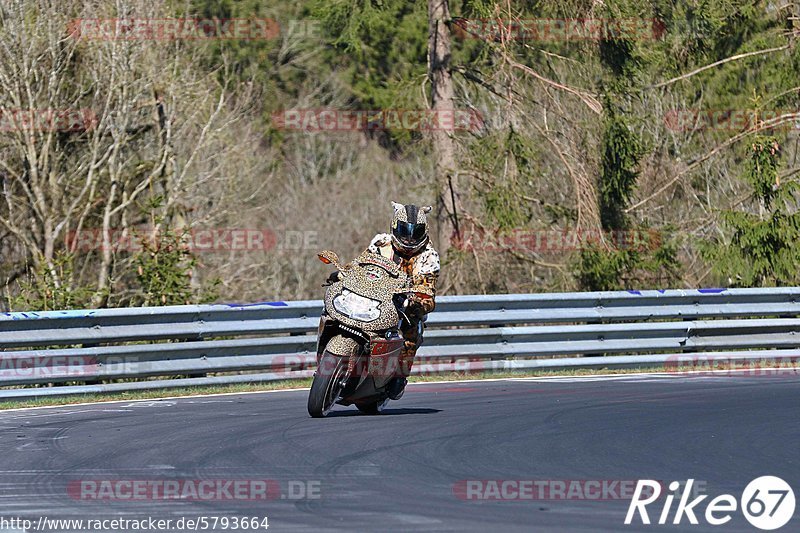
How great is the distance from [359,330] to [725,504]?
13.1 ft

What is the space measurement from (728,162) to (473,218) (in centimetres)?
1107

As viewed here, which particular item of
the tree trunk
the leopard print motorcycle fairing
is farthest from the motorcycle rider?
the tree trunk

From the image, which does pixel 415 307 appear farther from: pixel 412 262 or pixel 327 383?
pixel 327 383

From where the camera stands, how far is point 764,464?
25.6 feet

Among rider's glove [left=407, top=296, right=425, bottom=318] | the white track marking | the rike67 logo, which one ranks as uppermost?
the rike67 logo

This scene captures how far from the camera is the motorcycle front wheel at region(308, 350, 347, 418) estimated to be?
9938mm

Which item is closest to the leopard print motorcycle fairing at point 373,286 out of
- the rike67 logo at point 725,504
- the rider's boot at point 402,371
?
the rider's boot at point 402,371

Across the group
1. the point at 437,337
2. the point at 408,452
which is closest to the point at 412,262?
the point at 408,452

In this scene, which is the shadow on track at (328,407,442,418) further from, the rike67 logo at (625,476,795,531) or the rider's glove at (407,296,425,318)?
the rike67 logo at (625,476,795,531)

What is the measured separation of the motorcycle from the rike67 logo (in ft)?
10.9

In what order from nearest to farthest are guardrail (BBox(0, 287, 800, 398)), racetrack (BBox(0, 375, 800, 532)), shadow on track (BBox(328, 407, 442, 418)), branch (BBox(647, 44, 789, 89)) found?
racetrack (BBox(0, 375, 800, 532))
shadow on track (BBox(328, 407, 442, 418))
guardrail (BBox(0, 287, 800, 398))
branch (BBox(647, 44, 789, 89))

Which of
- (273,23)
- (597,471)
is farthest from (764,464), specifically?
(273,23)

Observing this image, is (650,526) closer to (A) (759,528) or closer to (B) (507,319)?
(A) (759,528)

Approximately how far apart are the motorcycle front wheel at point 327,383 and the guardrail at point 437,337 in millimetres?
3235
